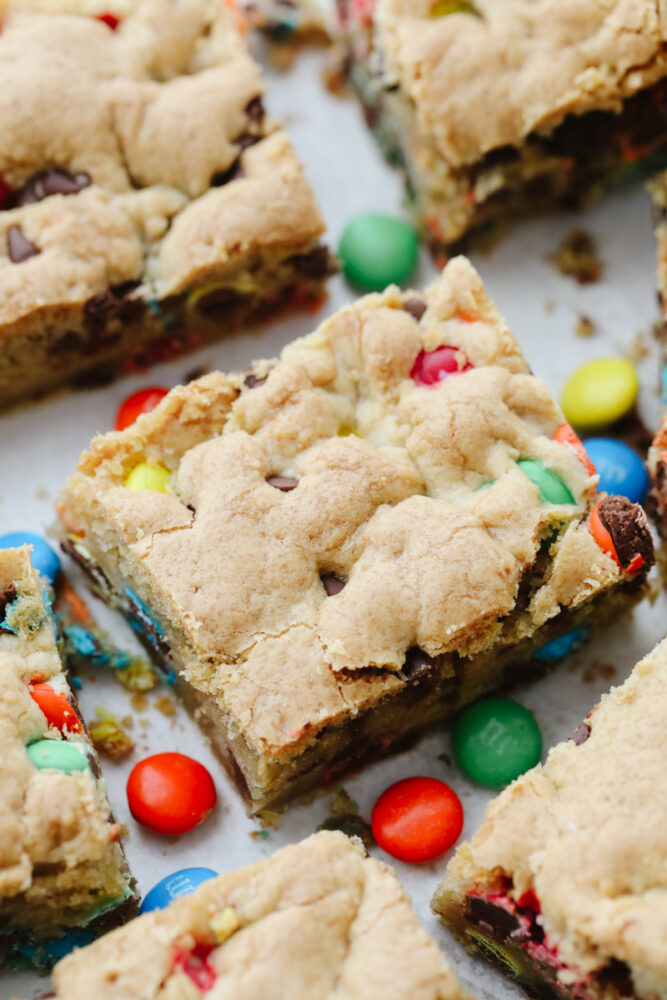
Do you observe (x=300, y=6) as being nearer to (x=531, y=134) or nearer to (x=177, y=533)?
(x=531, y=134)

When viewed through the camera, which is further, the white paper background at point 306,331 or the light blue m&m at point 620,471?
the light blue m&m at point 620,471

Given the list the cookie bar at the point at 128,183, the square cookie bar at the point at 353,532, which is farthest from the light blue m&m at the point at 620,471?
the cookie bar at the point at 128,183

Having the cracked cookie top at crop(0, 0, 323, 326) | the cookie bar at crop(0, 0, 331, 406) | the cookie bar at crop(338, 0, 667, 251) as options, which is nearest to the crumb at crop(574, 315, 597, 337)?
the cookie bar at crop(338, 0, 667, 251)

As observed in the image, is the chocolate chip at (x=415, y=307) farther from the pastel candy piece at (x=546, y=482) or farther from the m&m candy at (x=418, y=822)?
the m&m candy at (x=418, y=822)

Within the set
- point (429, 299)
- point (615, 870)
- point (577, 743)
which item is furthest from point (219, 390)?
point (615, 870)

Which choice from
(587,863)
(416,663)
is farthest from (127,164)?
(587,863)
